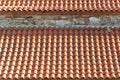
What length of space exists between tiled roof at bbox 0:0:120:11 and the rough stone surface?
1.05 ft

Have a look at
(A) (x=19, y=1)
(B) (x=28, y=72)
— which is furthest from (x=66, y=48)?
(A) (x=19, y=1)

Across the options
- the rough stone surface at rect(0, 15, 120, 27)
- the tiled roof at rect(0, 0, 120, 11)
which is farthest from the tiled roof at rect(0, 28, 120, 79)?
the tiled roof at rect(0, 0, 120, 11)

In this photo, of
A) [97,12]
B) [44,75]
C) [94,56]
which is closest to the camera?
[44,75]

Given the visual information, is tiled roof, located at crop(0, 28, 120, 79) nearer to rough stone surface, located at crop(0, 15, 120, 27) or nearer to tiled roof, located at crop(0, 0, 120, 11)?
rough stone surface, located at crop(0, 15, 120, 27)

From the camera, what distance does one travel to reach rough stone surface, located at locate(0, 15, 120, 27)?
338 inches

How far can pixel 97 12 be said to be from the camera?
27.1 feet

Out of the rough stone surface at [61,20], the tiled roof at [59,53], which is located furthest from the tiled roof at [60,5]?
the tiled roof at [59,53]

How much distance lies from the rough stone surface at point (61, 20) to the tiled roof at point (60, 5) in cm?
32

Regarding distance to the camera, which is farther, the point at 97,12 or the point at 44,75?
the point at 97,12

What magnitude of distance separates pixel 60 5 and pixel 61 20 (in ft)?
1.52

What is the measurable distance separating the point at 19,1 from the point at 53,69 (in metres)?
2.73

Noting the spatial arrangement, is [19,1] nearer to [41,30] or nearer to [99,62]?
[41,30]

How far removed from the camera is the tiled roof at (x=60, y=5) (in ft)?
27.1

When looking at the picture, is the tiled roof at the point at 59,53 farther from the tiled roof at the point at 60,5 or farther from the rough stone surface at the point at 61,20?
the tiled roof at the point at 60,5
